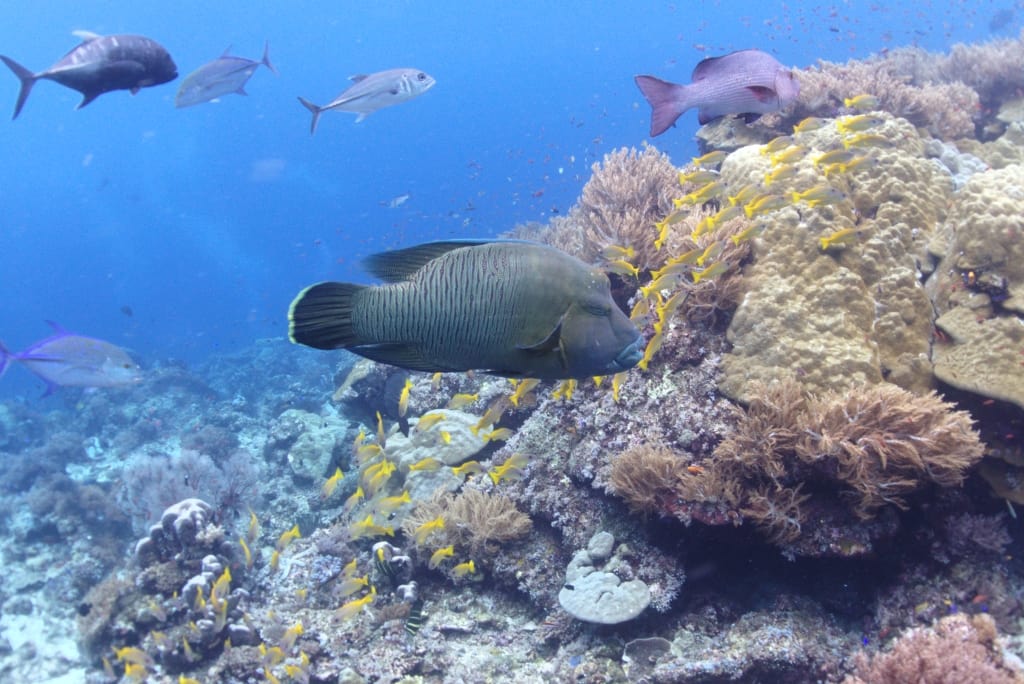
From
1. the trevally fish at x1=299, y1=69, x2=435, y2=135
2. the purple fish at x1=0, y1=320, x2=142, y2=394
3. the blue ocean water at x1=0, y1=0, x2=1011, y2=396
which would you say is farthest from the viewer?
the blue ocean water at x1=0, y1=0, x2=1011, y2=396

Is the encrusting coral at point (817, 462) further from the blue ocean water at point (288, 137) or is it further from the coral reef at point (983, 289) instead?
the blue ocean water at point (288, 137)

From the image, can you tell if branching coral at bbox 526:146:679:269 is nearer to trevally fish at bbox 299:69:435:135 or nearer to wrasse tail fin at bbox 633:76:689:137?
wrasse tail fin at bbox 633:76:689:137

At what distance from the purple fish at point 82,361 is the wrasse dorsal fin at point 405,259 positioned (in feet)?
26.6

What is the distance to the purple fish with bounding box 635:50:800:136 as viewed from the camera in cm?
412

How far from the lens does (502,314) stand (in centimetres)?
167

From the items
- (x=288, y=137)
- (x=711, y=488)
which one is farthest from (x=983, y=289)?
(x=288, y=137)

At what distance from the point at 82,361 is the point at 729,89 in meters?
9.31

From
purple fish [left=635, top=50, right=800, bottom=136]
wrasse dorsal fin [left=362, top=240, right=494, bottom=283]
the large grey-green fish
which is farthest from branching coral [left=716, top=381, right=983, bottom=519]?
wrasse dorsal fin [left=362, top=240, right=494, bottom=283]

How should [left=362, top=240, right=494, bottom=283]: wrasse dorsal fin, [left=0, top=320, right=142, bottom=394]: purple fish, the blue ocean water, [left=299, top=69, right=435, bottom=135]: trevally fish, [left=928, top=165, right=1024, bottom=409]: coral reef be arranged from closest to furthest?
[left=362, top=240, right=494, bottom=283]: wrasse dorsal fin → [left=928, top=165, right=1024, bottom=409]: coral reef → [left=0, top=320, right=142, bottom=394]: purple fish → [left=299, top=69, right=435, bottom=135]: trevally fish → the blue ocean water

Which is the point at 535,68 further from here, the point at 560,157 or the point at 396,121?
the point at 560,157

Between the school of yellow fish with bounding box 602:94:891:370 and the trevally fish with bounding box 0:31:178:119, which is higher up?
the trevally fish with bounding box 0:31:178:119

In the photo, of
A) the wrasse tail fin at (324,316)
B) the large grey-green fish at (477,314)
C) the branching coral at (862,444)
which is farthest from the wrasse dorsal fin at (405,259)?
the branching coral at (862,444)

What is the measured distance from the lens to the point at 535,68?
419ft

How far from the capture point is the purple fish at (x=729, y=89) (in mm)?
4117
